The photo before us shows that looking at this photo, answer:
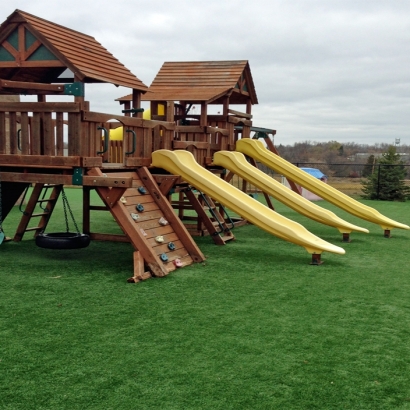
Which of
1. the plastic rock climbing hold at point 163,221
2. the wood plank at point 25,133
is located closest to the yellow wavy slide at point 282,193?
the plastic rock climbing hold at point 163,221

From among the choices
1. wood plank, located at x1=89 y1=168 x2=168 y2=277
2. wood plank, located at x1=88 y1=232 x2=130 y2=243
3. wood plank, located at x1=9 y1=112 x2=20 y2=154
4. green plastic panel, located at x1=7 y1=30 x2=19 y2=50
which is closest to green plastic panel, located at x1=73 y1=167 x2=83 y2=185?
wood plank, located at x1=89 y1=168 x2=168 y2=277

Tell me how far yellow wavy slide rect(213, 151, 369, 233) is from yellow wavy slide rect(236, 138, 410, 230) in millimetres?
790

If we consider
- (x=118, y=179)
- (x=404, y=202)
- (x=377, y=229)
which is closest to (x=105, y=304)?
(x=118, y=179)

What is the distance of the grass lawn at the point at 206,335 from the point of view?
3389 millimetres

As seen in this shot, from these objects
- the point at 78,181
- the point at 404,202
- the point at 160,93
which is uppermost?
the point at 160,93

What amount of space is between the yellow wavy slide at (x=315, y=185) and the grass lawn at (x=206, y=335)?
3.27 meters

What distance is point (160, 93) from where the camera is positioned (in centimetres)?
1153

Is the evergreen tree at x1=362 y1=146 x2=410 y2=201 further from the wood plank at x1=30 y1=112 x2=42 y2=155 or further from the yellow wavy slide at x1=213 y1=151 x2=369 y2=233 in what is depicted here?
the wood plank at x1=30 y1=112 x2=42 y2=155

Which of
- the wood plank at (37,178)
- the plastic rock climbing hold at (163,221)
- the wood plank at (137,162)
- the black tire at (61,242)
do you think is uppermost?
the wood plank at (137,162)

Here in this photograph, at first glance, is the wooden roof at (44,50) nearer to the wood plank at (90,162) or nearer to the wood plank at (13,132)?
the wood plank at (13,132)

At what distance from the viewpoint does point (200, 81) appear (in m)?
12.0

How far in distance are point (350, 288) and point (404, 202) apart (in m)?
15.7

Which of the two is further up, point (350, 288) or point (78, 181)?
point (78, 181)

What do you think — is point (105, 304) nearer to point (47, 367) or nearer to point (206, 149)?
point (47, 367)
